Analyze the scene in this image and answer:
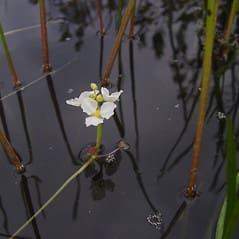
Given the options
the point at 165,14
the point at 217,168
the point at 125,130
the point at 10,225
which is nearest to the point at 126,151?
the point at 125,130

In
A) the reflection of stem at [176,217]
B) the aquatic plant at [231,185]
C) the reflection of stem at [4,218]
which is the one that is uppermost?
the aquatic plant at [231,185]

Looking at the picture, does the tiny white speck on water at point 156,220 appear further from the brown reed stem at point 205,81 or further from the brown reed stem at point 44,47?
the brown reed stem at point 44,47

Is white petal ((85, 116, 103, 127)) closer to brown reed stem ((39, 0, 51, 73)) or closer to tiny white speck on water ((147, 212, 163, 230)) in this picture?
tiny white speck on water ((147, 212, 163, 230))

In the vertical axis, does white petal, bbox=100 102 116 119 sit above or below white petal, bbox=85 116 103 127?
above

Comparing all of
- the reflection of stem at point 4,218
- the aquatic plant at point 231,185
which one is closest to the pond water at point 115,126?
the reflection of stem at point 4,218

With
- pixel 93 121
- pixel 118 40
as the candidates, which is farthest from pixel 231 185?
pixel 118 40

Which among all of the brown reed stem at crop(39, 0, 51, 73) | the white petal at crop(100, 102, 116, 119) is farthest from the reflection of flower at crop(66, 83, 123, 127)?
the brown reed stem at crop(39, 0, 51, 73)

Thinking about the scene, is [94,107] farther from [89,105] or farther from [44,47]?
[44,47]
